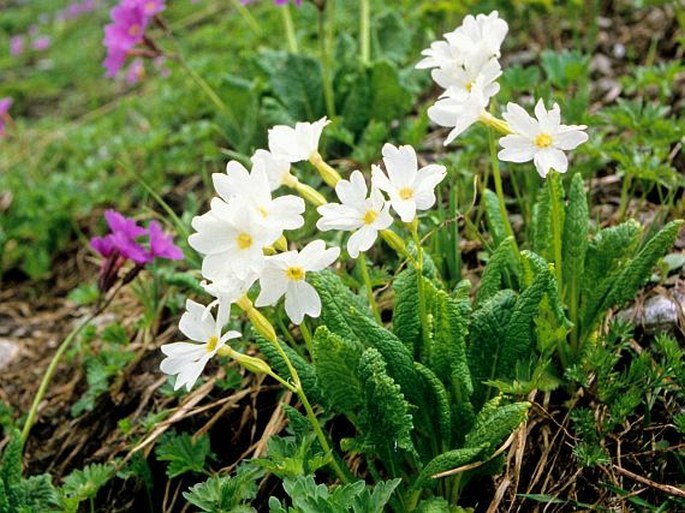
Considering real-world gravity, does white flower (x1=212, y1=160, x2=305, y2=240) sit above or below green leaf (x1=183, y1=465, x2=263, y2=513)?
above

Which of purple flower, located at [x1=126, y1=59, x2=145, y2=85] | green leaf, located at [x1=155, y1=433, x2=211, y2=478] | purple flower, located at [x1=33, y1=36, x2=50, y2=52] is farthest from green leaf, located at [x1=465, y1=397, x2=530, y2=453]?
purple flower, located at [x1=33, y1=36, x2=50, y2=52]

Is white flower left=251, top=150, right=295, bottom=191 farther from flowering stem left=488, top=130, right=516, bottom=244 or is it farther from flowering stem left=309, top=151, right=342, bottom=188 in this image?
flowering stem left=488, top=130, right=516, bottom=244

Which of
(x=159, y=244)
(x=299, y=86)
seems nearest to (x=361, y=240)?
(x=159, y=244)

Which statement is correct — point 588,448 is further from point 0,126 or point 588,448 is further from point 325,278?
point 0,126

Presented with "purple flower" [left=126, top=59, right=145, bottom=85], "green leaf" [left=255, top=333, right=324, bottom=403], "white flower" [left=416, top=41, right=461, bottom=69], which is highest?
"white flower" [left=416, top=41, right=461, bottom=69]

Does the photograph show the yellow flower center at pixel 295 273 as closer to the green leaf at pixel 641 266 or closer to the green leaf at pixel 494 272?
the green leaf at pixel 494 272

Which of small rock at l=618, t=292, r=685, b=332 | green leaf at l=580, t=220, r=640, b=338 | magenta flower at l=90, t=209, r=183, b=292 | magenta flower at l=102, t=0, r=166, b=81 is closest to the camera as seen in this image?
green leaf at l=580, t=220, r=640, b=338

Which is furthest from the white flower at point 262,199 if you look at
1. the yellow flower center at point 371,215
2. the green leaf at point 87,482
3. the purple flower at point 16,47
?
the purple flower at point 16,47
